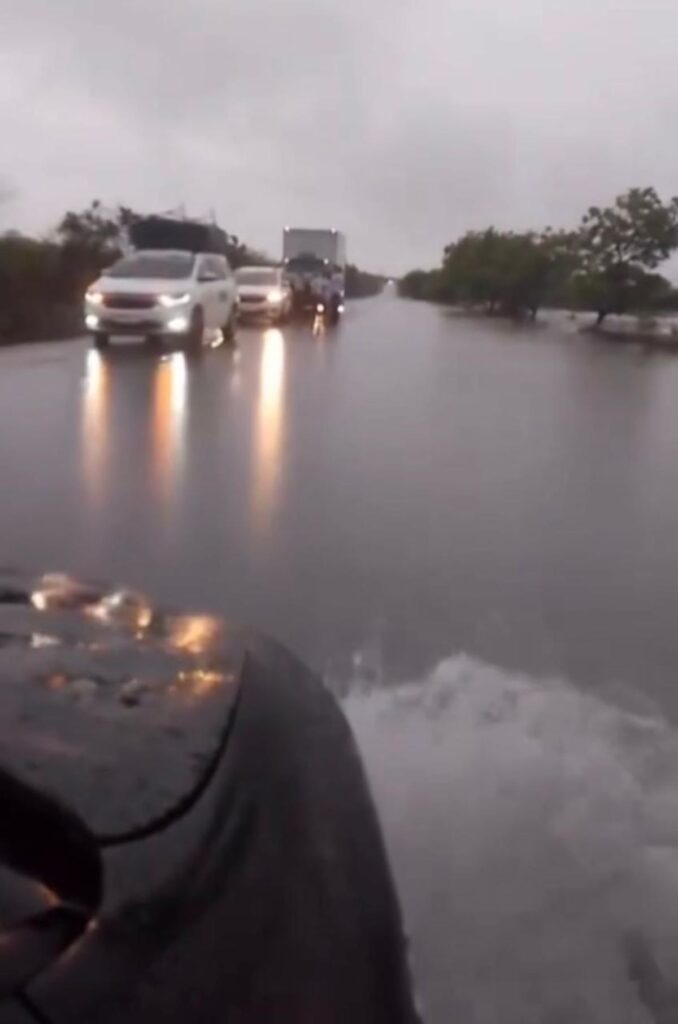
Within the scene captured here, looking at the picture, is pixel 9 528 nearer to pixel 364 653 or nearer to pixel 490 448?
pixel 364 653

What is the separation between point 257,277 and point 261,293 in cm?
91

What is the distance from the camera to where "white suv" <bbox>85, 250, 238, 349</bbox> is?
27.6m

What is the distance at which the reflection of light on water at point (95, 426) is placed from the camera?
11.8m

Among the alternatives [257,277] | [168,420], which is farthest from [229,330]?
[168,420]

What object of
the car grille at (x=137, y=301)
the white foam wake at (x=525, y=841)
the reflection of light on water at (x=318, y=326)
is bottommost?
the reflection of light on water at (x=318, y=326)

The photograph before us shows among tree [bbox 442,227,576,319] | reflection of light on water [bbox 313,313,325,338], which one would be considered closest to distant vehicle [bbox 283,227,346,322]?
reflection of light on water [bbox 313,313,325,338]

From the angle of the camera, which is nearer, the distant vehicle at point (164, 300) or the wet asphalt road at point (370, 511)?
the wet asphalt road at point (370, 511)

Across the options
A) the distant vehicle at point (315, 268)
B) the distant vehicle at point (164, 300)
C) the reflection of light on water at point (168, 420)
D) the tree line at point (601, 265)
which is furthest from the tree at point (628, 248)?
the reflection of light on water at point (168, 420)

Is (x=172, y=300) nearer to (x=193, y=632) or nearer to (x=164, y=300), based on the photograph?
(x=164, y=300)

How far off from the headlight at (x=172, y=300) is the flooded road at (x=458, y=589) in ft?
22.3

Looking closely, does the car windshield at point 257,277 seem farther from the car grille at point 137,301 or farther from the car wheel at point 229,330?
the car grille at point 137,301

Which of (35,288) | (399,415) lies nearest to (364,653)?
(399,415)

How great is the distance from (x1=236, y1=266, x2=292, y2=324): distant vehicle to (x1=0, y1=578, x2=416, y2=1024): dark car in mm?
39513

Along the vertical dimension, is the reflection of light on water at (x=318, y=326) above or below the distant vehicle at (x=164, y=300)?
below
